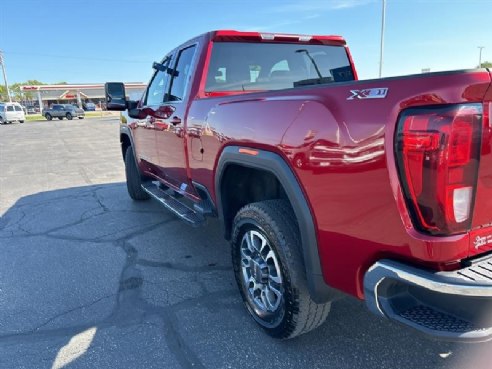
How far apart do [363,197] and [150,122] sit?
10.7 feet

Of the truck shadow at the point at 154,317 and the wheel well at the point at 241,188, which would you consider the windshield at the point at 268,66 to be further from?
the truck shadow at the point at 154,317

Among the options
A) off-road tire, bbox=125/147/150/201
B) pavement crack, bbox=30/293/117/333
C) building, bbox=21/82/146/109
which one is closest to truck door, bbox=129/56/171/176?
off-road tire, bbox=125/147/150/201

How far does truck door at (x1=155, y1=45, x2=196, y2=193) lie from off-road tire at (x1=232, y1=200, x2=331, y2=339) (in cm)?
136

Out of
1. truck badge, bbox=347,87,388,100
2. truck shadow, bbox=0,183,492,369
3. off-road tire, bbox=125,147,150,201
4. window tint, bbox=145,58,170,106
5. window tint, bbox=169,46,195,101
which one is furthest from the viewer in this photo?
off-road tire, bbox=125,147,150,201

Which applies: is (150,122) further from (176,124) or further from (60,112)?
(60,112)

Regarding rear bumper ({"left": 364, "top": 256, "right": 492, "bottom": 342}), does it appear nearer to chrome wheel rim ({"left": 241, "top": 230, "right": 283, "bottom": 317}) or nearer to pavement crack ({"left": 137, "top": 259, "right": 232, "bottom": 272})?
chrome wheel rim ({"left": 241, "top": 230, "right": 283, "bottom": 317})

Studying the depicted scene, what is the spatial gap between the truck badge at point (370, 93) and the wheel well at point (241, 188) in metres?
1.15

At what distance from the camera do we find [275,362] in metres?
2.30

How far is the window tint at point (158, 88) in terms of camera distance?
4266 mm

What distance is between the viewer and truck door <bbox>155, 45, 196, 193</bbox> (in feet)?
11.4

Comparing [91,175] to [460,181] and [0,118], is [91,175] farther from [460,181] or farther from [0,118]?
[0,118]

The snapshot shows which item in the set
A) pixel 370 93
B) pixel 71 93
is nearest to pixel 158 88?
pixel 370 93

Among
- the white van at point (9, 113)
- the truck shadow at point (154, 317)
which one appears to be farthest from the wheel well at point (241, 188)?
the white van at point (9, 113)

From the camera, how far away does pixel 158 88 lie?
4566 mm
